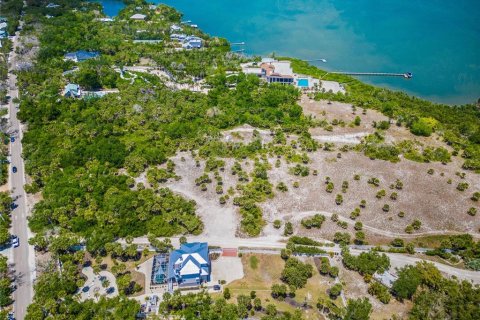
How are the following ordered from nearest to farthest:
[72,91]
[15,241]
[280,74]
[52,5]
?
1. [15,241]
2. [72,91]
3. [280,74]
4. [52,5]

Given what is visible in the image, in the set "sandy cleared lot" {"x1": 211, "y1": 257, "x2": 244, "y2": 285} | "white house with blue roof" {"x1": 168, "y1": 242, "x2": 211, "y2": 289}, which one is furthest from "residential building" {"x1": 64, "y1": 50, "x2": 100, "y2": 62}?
"sandy cleared lot" {"x1": 211, "y1": 257, "x2": 244, "y2": 285}

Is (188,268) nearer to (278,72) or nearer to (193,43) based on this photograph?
(278,72)

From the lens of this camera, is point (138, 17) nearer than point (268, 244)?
No

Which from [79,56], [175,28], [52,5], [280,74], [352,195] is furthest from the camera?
[52,5]

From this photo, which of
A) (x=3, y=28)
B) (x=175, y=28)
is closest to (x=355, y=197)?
(x=175, y=28)

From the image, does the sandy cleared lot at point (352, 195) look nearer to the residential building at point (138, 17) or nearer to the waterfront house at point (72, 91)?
the waterfront house at point (72, 91)

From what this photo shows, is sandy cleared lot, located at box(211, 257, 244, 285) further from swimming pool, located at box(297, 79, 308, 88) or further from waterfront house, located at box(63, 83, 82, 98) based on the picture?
waterfront house, located at box(63, 83, 82, 98)
